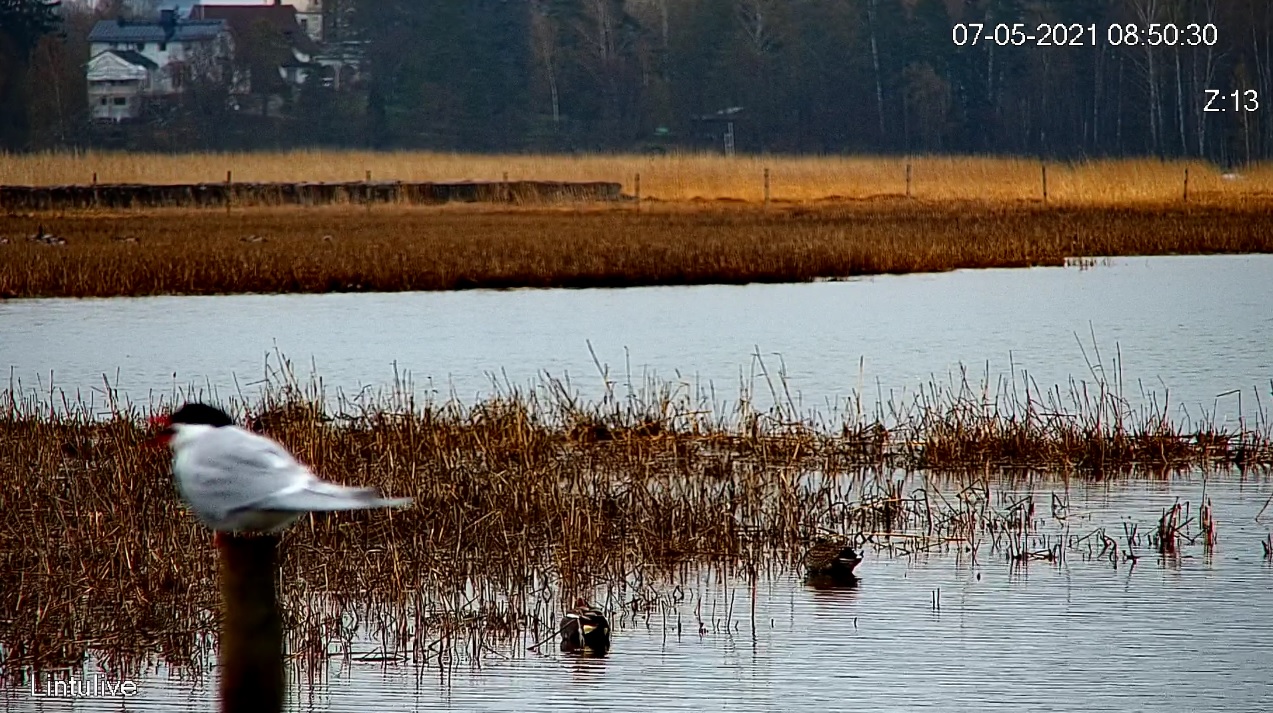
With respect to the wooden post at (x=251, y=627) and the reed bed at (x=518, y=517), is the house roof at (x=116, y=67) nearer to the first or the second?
the reed bed at (x=518, y=517)

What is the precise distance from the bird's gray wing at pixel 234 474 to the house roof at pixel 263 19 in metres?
83.7

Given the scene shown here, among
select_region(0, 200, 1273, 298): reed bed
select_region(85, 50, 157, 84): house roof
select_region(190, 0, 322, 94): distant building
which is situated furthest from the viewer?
select_region(85, 50, 157, 84): house roof

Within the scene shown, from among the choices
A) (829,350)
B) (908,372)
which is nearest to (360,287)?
(829,350)

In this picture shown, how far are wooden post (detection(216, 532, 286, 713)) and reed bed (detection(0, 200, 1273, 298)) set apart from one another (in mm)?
22045

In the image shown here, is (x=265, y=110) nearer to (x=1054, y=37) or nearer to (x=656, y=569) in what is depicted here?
(x=1054, y=37)

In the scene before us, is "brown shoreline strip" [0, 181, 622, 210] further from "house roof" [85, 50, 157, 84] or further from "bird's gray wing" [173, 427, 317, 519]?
"house roof" [85, 50, 157, 84]

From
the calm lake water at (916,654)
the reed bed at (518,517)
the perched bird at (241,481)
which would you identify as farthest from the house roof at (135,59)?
the perched bird at (241,481)

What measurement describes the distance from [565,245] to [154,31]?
246ft

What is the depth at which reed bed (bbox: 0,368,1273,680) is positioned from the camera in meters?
7.46

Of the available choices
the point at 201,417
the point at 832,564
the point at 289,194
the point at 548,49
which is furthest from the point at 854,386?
the point at 548,49

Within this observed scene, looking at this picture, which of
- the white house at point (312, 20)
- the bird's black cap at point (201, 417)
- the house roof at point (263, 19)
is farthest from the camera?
the white house at point (312, 20)

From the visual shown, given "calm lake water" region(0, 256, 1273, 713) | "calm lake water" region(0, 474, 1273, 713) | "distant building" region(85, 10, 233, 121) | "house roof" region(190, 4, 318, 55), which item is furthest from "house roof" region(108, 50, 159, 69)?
"calm lake water" region(0, 474, 1273, 713)

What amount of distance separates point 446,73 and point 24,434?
73559 millimetres

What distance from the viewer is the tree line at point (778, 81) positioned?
72737 mm
